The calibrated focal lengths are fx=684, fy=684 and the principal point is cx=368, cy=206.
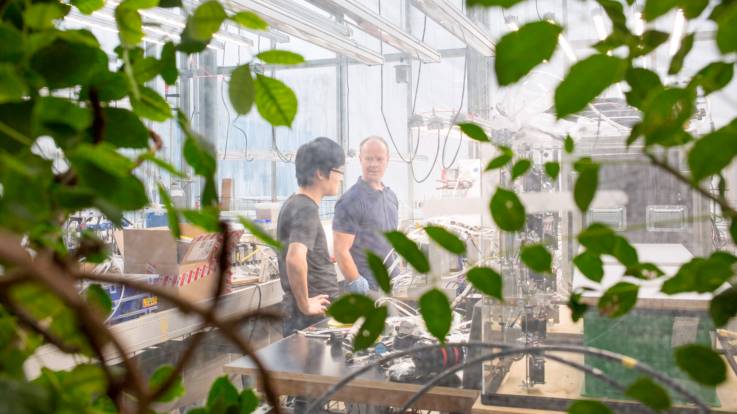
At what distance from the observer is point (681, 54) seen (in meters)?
0.44

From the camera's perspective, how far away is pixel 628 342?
1.34 m

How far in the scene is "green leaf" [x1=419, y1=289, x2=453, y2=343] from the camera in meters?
0.46

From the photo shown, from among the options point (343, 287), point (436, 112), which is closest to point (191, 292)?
point (343, 287)

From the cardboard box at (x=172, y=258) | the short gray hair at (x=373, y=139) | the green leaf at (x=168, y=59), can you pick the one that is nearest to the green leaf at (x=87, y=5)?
the green leaf at (x=168, y=59)

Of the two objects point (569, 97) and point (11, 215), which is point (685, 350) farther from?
point (11, 215)

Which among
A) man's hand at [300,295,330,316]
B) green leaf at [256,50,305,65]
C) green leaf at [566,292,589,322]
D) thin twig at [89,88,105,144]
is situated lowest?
man's hand at [300,295,330,316]

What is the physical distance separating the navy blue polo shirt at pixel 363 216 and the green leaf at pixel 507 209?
3.26 ft

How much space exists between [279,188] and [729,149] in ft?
4.84

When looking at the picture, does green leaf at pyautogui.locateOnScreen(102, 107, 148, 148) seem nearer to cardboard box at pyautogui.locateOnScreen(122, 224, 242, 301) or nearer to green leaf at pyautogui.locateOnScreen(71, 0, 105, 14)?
green leaf at pyautogui.locateOnScreen(71, 0, 105, 14)

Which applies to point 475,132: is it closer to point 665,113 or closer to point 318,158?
point 665,113

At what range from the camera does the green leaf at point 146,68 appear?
1.42ft

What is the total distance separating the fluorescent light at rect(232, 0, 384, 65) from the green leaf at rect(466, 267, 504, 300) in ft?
4.39

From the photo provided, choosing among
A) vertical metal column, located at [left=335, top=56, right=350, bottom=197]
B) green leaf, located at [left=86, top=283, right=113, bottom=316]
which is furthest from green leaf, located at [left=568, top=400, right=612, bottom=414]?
vertical metal column, located at [left=335, top=56, right=350, bottom=197]

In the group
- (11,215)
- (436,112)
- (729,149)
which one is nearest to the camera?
(11,215)
